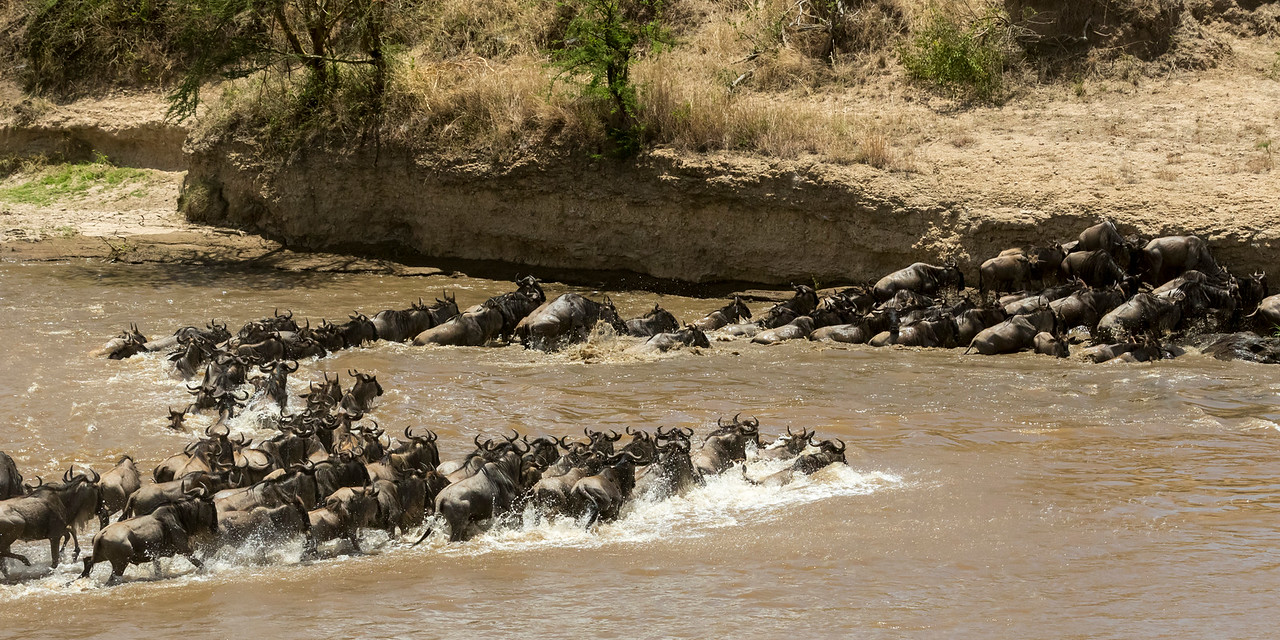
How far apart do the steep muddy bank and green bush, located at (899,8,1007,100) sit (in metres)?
3.79

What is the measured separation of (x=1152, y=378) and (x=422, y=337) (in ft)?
23.9

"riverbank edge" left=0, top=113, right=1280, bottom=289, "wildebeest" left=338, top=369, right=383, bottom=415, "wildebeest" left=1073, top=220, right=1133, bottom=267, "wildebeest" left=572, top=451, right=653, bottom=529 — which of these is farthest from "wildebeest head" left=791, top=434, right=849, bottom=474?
"riverbank edge" left=0, top=113, right=1280, bottom=289

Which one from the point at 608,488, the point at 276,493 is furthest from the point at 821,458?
the point at 276,493

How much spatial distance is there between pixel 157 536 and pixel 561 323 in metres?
6.90

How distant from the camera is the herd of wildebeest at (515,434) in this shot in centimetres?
727

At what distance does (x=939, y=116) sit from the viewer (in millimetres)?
18375

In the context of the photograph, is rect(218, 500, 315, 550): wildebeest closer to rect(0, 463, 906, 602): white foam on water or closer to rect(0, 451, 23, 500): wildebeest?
rect(0, 463, 906, 602): white foam on water

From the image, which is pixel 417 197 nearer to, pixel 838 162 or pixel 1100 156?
pixel 838 162

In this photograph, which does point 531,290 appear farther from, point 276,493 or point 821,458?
point 276,493

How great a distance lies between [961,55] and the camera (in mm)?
19016

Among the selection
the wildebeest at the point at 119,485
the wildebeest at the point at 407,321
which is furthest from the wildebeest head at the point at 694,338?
the wildebeest at the point at 119,485

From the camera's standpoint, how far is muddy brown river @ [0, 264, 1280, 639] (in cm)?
620

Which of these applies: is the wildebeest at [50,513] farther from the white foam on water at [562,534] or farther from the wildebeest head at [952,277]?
the wildebeest head at [952,277]

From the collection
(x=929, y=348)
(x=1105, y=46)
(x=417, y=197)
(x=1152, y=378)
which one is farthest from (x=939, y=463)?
(x=1105, y=46)
